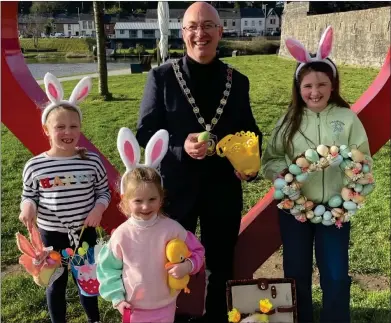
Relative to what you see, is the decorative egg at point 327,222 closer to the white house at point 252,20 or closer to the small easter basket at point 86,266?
the small easter basket at point 86,266

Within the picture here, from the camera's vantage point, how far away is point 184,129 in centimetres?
246

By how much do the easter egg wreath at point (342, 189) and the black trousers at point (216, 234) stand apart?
308mm

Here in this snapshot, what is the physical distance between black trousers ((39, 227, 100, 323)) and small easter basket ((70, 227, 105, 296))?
0.07 m

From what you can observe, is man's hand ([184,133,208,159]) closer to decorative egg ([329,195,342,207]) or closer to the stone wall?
decorative egg ([329,195,342,207])

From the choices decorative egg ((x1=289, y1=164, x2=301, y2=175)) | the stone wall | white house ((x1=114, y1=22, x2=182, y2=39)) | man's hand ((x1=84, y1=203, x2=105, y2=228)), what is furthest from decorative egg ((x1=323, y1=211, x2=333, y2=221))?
white house ((x1=114, y1=22, x2=182, y2=39))

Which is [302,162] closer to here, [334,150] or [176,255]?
[334,150]

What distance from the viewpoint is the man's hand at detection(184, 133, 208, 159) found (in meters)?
2.26

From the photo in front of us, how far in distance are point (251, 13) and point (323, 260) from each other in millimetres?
54740

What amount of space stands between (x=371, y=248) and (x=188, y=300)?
1830mm

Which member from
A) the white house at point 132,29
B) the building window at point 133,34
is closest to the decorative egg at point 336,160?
the white house at point 132,29

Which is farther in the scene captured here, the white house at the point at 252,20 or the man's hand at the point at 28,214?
the white house at the point at 252,20

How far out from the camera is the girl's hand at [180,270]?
2.19m

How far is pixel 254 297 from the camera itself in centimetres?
256

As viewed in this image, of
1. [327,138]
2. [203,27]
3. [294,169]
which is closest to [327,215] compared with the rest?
[294,169]
